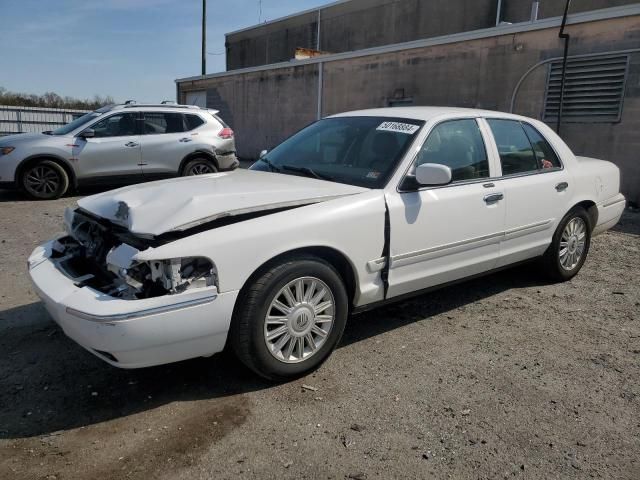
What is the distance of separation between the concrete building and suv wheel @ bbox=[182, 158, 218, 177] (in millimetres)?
5540

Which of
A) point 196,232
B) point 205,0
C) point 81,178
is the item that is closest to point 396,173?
point 196,232

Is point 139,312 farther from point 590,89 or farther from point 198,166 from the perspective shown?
point 590,89

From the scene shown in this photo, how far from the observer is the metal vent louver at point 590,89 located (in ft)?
31.1

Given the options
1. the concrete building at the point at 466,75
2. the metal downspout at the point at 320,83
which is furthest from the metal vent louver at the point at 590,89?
the metal downspout at the point at 320,83

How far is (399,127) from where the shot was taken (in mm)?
3947

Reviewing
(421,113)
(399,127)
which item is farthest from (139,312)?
(421,113)

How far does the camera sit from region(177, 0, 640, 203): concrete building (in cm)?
951

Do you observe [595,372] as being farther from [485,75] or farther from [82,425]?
[485,75]

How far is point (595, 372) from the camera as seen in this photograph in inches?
135

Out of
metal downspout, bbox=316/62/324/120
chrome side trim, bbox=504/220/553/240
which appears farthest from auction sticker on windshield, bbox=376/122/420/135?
metal downspout, bbox=316/62/324/120

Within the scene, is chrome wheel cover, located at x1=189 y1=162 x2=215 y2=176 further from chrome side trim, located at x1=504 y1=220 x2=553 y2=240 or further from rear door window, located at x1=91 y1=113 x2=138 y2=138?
chrome side trim, located at x1=504 y1=220 x2=553 y2=240

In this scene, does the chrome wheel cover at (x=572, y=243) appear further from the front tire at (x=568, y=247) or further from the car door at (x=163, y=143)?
the car door at (x=163, y=143)

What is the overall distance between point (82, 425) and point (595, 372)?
3088mm

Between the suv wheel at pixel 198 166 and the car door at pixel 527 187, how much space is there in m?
6.89
